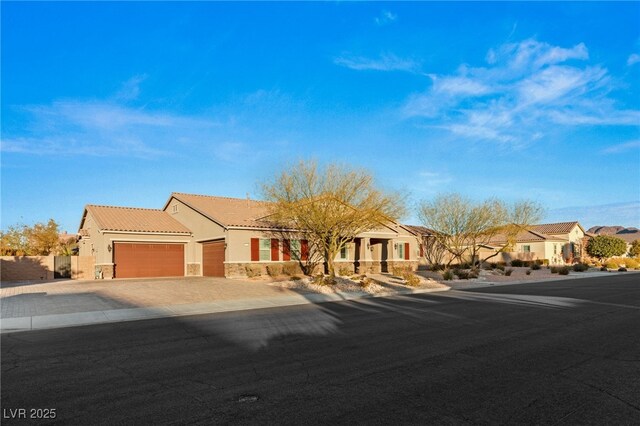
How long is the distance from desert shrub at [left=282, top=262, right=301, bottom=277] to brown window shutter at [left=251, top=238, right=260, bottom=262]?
205 cm

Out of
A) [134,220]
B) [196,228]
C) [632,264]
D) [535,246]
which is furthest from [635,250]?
[134,220]

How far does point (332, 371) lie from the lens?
7.37 meters

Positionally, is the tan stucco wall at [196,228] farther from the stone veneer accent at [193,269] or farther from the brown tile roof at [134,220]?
the brown tile roof at [134,220]

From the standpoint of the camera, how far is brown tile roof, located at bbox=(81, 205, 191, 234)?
1214 inches

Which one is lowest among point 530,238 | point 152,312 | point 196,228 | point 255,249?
point 152,312

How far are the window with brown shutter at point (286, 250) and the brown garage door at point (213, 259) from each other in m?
4.21

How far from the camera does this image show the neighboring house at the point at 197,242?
97.8 feet

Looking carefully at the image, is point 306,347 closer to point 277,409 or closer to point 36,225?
point 277,409

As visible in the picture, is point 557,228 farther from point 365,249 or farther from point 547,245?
point 365,249

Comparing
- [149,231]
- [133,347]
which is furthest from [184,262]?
[133,347]

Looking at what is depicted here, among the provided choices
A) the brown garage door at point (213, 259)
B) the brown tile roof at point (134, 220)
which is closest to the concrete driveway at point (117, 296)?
the brown garage door at point (213, 259)

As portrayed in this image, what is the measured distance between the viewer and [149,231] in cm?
3164

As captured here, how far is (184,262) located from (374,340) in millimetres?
26224

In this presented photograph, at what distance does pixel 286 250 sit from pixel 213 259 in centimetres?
515
